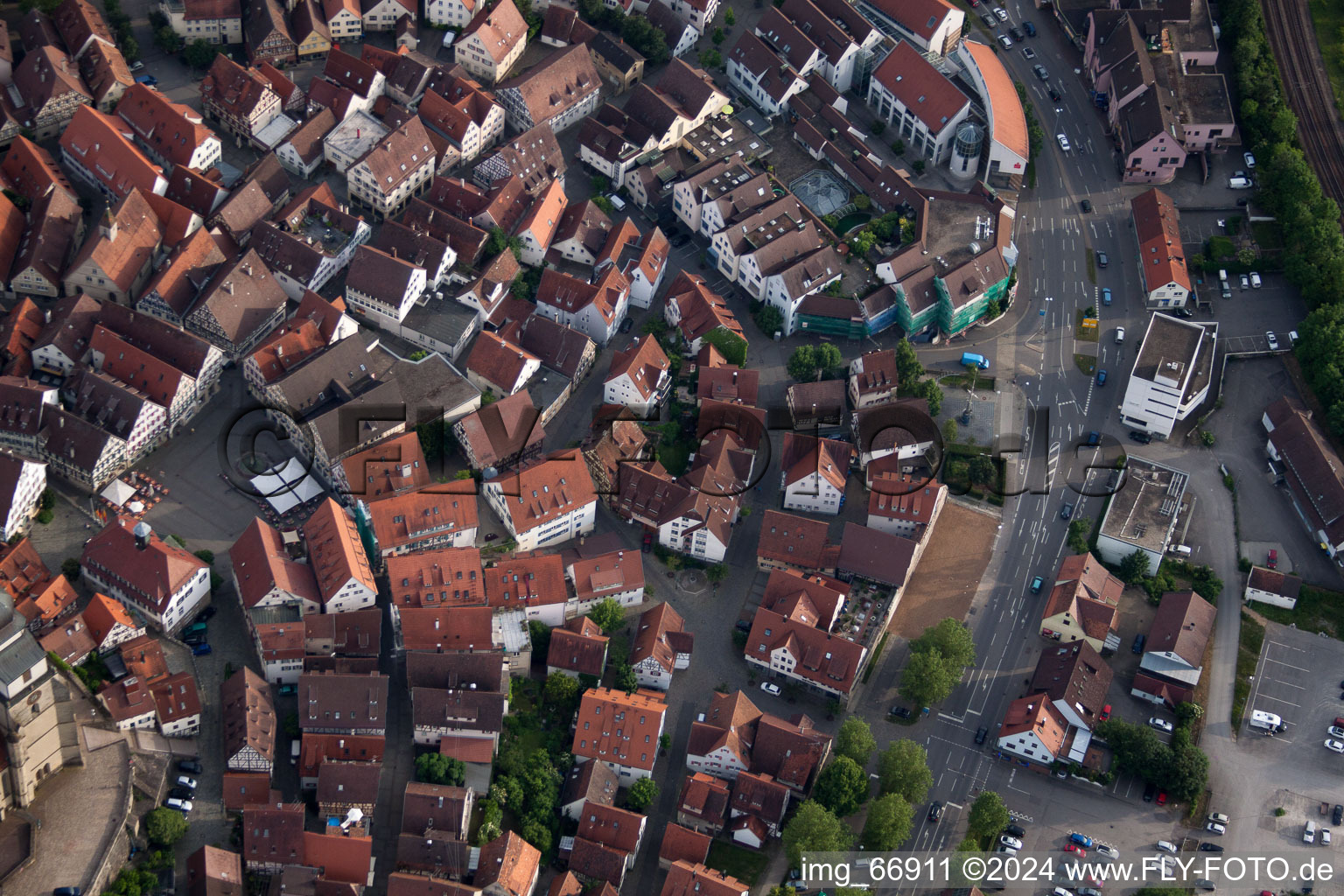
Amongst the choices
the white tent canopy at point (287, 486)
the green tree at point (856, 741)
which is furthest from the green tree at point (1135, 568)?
the white tent canopy at point (287, 486)

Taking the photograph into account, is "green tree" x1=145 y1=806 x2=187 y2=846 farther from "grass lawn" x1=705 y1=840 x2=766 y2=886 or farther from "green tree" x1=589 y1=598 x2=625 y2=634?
"grass lawn" x1=705 y1=840 x2=766 y2=886

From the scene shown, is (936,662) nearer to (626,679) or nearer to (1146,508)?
(626,679)

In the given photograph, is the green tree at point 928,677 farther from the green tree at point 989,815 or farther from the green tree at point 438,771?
the green tree at point 438,771

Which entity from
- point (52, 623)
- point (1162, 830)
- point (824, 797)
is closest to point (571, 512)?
point (824, 797)

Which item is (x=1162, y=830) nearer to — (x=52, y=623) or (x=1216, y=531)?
(x=1216, y=531)

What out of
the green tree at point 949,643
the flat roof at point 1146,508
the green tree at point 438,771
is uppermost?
the flat roof at point 1146,508

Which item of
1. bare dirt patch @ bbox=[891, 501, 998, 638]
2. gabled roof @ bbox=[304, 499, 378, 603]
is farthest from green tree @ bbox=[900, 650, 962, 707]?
gabled roof @ bbox=[304, 499, 378, 603]
